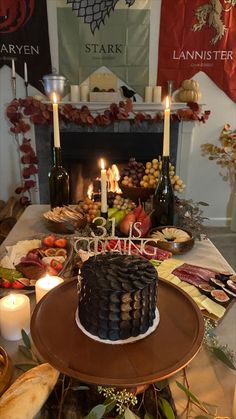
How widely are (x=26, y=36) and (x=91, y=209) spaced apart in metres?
2.03

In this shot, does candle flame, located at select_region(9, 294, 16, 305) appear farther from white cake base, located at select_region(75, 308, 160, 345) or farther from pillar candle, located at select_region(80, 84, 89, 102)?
pillar candle, located at select_region(80, 84, 89, 102)

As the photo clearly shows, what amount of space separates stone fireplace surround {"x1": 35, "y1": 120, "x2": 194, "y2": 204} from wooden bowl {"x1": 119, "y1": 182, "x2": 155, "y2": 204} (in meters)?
1.60

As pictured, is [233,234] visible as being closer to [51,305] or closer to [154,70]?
[154,70]

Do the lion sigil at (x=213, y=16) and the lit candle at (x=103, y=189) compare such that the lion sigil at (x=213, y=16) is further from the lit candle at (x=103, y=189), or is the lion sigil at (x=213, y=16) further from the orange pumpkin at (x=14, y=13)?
the lit candle at (x=103, y=189)

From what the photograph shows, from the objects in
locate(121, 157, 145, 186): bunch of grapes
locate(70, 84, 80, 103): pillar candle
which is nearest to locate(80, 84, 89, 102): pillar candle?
locate(70, 84, 80, 103): pillar candle

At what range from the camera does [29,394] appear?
1.90 ft

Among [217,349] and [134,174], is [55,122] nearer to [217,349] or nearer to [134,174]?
[134,174]

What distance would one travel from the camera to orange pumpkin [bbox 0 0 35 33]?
261cm

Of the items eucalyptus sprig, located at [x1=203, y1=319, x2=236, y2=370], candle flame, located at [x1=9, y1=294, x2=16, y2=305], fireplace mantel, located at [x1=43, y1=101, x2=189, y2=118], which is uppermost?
fireplace mantel, located at [x1=43, y1=101, x2=189, y2=118]

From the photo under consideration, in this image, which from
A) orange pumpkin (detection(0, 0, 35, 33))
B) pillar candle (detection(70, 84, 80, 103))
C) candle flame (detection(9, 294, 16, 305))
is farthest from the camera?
pillar candle (detection(70, 84, 80, 103))

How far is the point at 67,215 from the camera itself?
1.36m

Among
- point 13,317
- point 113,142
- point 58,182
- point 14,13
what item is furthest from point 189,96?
point 13,317

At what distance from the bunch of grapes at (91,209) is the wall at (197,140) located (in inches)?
72.2

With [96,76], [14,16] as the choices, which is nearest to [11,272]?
[96,76]
